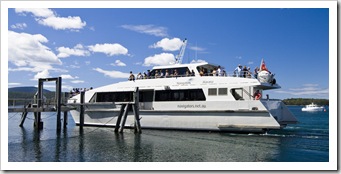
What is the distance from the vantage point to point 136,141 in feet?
48.6

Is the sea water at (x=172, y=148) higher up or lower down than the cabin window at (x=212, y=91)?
lower down

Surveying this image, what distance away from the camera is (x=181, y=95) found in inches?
714

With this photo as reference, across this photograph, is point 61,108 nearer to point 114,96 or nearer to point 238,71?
point 114,96

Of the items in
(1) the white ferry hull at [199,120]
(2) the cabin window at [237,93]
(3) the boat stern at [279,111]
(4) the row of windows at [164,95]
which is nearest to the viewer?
(1) the white ferry hull at [199,120]

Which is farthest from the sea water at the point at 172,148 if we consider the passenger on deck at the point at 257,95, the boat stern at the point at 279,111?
the passenger on deck at the point at 257,95

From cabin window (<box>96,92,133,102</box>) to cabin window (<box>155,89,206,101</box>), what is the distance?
1.83m

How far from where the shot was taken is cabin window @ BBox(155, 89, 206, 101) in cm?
1756

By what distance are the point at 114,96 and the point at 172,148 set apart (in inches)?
325

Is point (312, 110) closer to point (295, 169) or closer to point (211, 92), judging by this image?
point (211, 92)

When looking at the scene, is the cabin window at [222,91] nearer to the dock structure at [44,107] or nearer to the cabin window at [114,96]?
the cabin window at [114,96]

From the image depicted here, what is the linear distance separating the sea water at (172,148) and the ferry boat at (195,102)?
762mm

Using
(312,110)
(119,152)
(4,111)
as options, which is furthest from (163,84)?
(312,110)

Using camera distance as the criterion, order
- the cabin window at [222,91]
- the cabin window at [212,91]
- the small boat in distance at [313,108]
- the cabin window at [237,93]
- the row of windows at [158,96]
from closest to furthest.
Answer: the cabin window at [237,93] → the cabin window at [222,91] → the cabin window at [212,91] → the row of windows at [158,96] → the small boat in distance at [313,108]

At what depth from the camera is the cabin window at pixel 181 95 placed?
691 inches
